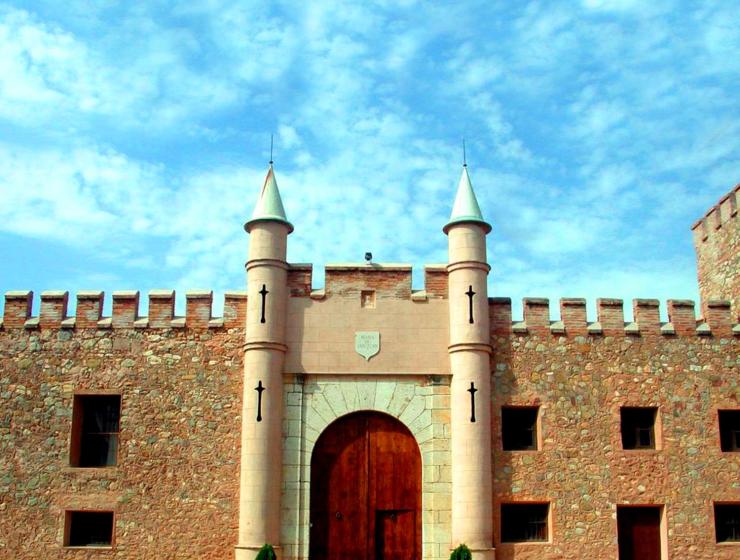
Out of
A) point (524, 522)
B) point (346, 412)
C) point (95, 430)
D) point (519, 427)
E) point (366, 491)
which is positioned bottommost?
point (524, 522)

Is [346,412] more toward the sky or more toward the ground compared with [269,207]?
more toward the ground

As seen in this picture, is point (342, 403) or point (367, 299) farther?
point (367, 299)

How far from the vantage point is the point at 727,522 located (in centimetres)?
1889

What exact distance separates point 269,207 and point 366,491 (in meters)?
6.85

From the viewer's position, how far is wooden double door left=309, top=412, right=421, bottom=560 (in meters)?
18.1

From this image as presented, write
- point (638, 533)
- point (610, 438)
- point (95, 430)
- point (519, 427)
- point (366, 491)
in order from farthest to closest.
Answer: point (519, 427), point (95, 430), point (610, 438), point (638, 533), point (366, 491)

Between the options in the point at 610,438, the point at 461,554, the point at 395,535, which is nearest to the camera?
the point at 461,554

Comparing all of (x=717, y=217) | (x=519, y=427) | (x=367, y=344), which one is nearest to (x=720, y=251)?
(x=717, y=217)

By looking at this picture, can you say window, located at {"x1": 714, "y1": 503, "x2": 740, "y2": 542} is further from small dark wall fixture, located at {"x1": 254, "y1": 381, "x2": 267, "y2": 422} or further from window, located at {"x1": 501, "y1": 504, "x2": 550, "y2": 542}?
small dark wall fixture, located at {"x1": 254, "y1": 381, "x2": 267, "y2": 422}

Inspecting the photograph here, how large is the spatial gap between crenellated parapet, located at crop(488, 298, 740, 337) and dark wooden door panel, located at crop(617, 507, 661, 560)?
409cm

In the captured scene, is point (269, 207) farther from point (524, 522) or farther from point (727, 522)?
point (727, 522)

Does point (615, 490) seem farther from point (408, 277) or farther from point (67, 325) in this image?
point (67, 325)

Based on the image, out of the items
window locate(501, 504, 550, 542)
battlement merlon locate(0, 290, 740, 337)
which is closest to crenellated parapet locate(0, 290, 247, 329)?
battlement merlon locate(0, 290, 740, 337)

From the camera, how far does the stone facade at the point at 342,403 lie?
18.1 m
